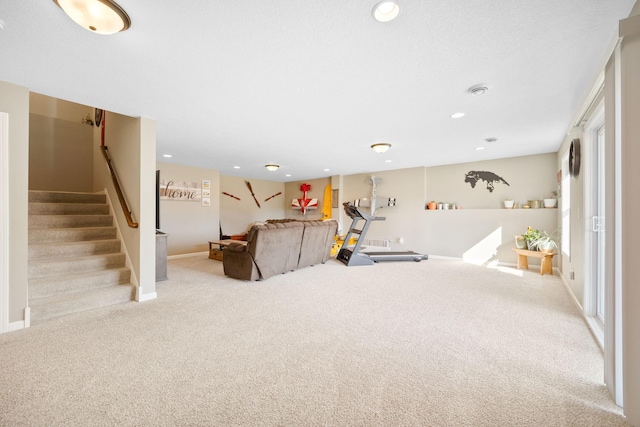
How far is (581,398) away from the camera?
162 cm

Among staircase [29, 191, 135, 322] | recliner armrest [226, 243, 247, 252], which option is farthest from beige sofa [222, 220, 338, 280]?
staircase [29, 191, 135, 322]

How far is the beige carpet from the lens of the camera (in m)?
1.48

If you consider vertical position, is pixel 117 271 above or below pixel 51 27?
below

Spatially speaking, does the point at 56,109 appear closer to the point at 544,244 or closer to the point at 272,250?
the point at 272,250

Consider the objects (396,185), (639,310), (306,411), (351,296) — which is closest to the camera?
(639,310)

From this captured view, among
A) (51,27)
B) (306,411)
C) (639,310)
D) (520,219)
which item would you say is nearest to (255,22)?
(51,27)

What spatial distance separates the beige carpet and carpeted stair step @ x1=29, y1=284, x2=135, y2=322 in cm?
15

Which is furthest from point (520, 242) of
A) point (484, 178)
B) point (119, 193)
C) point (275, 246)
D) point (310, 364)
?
point (119, 193)

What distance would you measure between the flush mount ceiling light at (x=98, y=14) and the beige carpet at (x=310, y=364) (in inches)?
89.6

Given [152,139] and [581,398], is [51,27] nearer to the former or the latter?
[152,139]

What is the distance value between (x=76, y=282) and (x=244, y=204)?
6.10 m

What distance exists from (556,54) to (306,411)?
310 centimetres

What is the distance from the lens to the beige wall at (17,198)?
2555 millimetres

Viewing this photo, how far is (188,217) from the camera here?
705 centimetres
